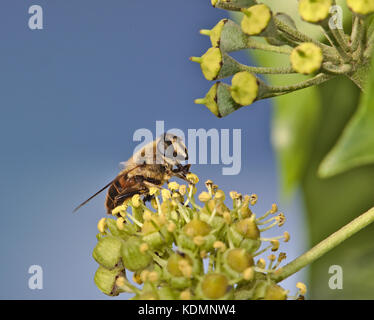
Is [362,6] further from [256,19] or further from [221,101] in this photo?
[221,101]

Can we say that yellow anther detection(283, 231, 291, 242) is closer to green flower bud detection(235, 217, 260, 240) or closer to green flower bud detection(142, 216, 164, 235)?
green flower bud detection(235, 217, 260, 240)

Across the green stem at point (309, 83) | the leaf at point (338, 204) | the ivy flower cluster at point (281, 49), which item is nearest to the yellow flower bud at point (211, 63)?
the ivy flower cluster at point (281, 49)

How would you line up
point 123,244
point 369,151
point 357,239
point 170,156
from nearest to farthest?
point 369,151 < point 123,244 < point 170,156 < point 357,239

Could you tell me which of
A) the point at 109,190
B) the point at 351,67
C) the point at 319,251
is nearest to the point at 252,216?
the point at 319,251

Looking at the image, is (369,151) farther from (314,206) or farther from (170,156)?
(314,206)

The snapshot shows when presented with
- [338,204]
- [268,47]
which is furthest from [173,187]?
[338,204]

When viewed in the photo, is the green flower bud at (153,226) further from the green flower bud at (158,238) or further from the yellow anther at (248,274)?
the yellow anther at (248,274)
